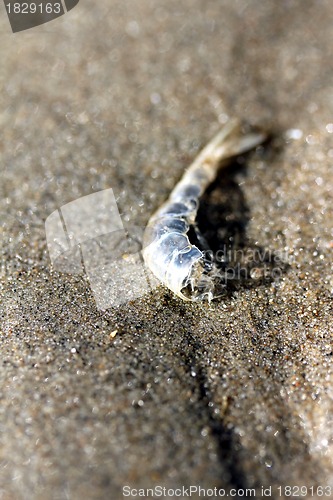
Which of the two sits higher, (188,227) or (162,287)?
(188,227)

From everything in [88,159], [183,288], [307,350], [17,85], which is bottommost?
[307,350]

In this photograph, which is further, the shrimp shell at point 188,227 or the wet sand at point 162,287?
the shrimp shell at point 188,227

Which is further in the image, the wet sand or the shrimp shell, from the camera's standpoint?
the shrimp shell

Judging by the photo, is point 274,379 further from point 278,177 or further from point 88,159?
point 88,159

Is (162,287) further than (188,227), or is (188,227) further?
(188,227)

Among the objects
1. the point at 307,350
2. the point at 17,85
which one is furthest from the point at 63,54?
the point at 307,350

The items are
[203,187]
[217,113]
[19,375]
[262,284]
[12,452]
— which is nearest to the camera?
[12,452]

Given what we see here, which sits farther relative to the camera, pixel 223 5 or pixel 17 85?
pixel 223 5

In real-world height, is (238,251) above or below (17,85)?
below
